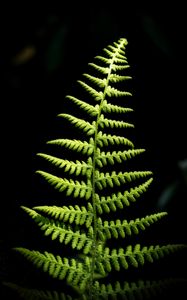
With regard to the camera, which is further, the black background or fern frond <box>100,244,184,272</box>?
the black background

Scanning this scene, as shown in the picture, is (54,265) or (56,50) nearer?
(54,265)

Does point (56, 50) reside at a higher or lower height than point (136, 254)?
higher

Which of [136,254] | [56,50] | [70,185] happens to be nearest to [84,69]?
[56,50]

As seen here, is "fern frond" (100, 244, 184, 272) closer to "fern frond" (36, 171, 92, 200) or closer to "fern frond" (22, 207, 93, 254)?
"fern frond" (22, 207, 93, 254)

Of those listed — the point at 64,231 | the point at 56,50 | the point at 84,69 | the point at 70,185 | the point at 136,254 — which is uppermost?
the point at 56,50

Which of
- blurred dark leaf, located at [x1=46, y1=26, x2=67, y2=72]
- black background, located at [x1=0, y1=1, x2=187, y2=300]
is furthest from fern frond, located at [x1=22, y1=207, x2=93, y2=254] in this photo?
blurred dark leaf, located at [x1=46, y1=26, x2=67, y2=72]

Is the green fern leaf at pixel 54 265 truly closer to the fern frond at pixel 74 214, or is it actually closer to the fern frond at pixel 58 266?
the fern frond at pixel 58 266

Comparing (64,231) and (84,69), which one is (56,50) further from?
(64,231)

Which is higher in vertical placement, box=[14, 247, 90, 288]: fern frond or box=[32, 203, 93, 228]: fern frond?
box=[32, 203, 93, 228]: fern frond
